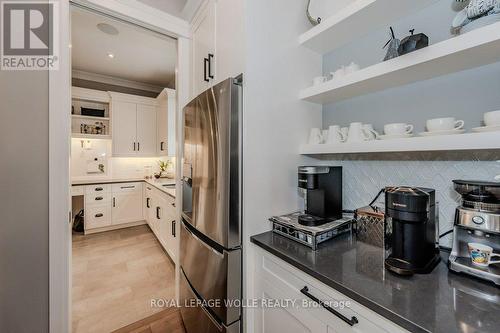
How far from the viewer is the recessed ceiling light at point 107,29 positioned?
2.38 metres

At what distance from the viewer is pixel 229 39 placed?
1.19m

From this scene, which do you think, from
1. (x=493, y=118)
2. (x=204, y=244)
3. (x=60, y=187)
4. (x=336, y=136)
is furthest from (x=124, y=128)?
(x=493, y=118)

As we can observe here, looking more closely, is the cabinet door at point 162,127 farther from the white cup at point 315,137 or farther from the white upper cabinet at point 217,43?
the white cup at point 315,137

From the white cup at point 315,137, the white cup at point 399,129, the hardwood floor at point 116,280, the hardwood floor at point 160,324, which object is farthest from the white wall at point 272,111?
the hardwood floor at point 116,280

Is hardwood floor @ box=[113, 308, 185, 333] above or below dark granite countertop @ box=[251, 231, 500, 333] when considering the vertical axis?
below

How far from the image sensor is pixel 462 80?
2.96 ft

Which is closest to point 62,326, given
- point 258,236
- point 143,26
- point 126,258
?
point 258,236

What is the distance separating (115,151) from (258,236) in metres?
3.64

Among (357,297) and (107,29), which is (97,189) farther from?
(357,297)

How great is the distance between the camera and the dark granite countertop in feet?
1.80

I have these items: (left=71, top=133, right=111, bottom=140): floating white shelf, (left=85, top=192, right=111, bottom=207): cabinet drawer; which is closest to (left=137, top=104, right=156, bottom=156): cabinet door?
(left=71, top=133, right=111, bottom=140): floating white shelf

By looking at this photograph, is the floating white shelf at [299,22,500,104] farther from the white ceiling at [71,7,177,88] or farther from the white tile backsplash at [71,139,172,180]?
the white tile backsplash at [71,139,172,180]

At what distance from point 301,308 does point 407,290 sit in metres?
0.39

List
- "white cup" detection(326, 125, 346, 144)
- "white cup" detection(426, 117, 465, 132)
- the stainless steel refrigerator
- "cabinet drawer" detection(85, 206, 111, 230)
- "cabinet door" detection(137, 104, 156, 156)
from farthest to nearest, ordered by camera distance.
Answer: "cabinet door" detection(137, 104, 156, 156), "cabinet drawer" detection(85, 206, 111, 230), "white cup" detection(326, 125, 346, 144), the stainless steel refrigerator, "white cup" detection(426, 117, 465, 132)
